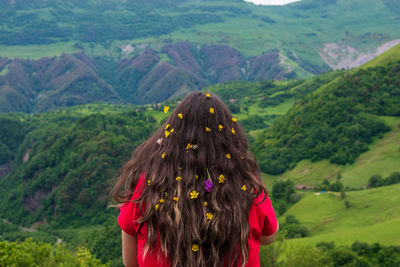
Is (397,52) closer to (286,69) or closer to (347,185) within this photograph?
(347,185)

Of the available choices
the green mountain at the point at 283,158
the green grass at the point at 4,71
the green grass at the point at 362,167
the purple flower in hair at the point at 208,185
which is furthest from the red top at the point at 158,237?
the green grass at the point at 4,71

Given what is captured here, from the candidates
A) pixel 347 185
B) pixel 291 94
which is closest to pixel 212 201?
pixel 347 185

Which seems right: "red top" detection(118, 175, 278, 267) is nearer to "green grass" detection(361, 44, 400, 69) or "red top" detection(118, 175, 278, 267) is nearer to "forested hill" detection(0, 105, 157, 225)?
"forested hill" detection(0, 105, 157, 225)

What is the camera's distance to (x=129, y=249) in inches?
151

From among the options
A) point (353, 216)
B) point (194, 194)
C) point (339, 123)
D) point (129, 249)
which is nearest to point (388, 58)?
point (339, 123)

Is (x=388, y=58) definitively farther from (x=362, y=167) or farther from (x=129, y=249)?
(x=129, y=249)

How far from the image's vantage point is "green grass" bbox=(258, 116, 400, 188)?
140ft

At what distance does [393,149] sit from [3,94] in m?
162

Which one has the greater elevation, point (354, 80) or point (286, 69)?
point (354, 80)

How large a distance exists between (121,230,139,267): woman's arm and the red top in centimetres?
10

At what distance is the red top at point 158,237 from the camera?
3.53 m

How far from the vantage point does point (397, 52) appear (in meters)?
64.4

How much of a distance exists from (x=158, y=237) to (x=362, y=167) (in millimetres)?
47473

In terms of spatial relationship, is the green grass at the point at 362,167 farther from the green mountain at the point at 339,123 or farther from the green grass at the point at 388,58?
the green grass at the point at 388,58
